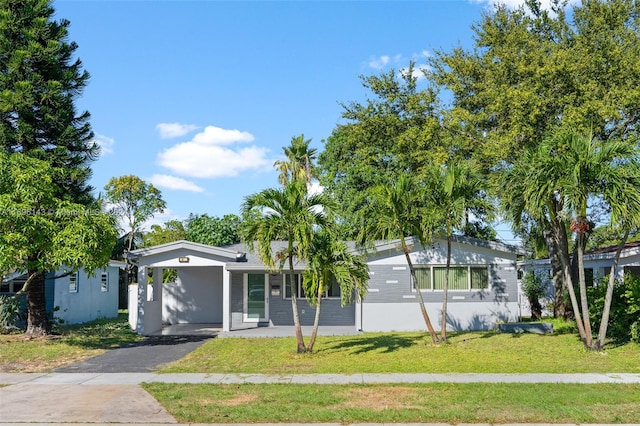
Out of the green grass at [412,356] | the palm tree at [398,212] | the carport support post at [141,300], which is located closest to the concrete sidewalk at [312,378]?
the green grass at [412,356]

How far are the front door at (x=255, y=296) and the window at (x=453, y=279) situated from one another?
6010 millimetres

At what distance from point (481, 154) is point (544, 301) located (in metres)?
13.8

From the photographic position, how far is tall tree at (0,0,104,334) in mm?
18953

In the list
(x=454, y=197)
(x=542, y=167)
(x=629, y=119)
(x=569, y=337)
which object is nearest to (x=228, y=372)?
(x=454, y=197)

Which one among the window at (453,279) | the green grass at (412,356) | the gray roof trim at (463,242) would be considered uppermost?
the gray roof trim at (463,242)

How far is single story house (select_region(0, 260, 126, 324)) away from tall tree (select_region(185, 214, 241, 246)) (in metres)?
4.89

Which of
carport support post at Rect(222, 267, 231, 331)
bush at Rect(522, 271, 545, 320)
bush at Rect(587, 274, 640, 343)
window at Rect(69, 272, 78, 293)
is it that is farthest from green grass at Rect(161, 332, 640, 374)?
window at Rect(69, 272, 78, 293)

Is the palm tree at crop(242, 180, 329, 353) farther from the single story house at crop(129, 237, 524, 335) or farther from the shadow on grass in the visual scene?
the single story house at crop(129, 237, 524, 335)

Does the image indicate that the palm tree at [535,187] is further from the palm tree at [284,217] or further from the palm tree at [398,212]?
the palm tree at [284,217]

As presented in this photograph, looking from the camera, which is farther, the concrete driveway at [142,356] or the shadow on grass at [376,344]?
the shadow on grass at [376,344]

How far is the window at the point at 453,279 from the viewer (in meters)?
21.2

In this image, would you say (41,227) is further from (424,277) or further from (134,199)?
(134,199)

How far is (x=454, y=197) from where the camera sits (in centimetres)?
1625

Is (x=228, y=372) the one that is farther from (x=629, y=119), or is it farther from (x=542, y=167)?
(x=629, y=119)
